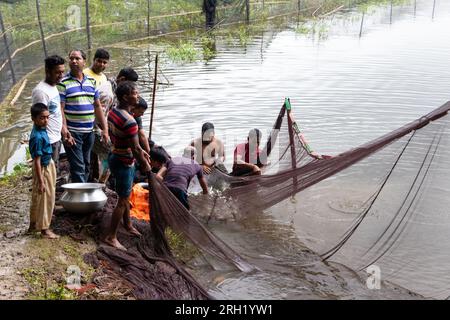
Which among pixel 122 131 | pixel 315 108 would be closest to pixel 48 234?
pixel 122 131

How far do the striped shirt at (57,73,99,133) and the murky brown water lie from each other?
1642mm

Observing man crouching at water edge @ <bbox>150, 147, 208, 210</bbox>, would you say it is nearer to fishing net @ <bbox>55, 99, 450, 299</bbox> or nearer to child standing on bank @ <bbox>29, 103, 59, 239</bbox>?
fishing net @ <bbox>55, 99, 450, 299</bbox>

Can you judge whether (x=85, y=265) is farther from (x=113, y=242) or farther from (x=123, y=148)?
(x=123, y=148)

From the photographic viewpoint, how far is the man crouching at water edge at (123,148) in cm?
412

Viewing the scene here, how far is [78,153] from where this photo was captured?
493 cm

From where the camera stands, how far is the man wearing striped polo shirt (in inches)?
187

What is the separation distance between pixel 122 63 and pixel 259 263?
1079 cm

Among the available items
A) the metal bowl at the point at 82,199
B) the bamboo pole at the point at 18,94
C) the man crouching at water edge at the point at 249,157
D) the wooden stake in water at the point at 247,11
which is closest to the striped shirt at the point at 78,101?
the metal bowl at the point at 82,199

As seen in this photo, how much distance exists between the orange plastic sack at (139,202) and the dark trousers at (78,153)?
0.54 metres

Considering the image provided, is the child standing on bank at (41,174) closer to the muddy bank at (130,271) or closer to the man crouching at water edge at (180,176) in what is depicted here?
the muddy bank at (130,271)

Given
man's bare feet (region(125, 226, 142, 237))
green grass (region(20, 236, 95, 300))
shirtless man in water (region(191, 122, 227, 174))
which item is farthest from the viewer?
shirtless man in water (region(191, 122, 227, 174))

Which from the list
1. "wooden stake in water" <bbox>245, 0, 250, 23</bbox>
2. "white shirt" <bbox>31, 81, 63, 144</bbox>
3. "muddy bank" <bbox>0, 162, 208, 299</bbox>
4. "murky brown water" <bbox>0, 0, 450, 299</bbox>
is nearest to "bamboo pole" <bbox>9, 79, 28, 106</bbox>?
"murky brown water" <bbox>0, 0, 450, 299</bbox>
